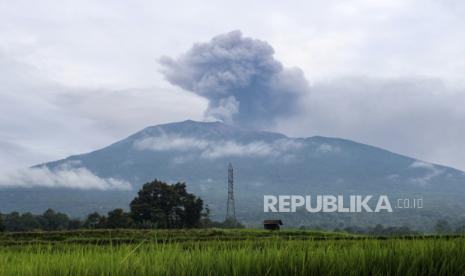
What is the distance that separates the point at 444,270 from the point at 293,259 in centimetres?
157

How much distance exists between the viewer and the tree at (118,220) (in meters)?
61.9

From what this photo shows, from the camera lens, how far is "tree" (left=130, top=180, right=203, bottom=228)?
6562 centimetres

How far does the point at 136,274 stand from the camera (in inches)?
221

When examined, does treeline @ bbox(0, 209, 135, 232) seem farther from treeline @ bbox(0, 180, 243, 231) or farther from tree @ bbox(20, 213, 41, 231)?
treeline @ bbox(0, 180, 243, 231)

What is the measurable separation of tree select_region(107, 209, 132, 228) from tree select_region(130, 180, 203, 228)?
2113 mm

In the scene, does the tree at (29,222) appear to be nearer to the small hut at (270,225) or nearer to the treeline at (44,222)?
the treeline at (44,222)

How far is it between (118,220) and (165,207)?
5931 mm

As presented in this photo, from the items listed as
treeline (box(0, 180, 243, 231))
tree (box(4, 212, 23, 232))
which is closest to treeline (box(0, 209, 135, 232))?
tree (box(4, 212, 23, 232))

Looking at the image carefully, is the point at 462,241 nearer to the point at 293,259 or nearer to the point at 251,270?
the point at 293,259

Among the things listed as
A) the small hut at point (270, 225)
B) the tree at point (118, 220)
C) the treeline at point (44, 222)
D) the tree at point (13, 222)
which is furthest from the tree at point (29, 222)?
the small hut at point (270, 225)

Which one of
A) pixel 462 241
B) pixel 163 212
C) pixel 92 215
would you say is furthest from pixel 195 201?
pixel 462 241

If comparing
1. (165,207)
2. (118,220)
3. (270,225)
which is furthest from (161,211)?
(270,225)

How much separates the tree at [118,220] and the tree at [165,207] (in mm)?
2113

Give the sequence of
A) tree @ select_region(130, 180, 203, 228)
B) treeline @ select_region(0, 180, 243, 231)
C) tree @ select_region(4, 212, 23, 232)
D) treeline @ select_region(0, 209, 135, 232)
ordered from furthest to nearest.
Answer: tree @ select_region(4, 212, 23, 232) → treeline @ select_region(0, 209, 135, 232) → tree @ select_region(130, 180, 203, 228) → treeline @ select_region(0, 180, 243, 231)
